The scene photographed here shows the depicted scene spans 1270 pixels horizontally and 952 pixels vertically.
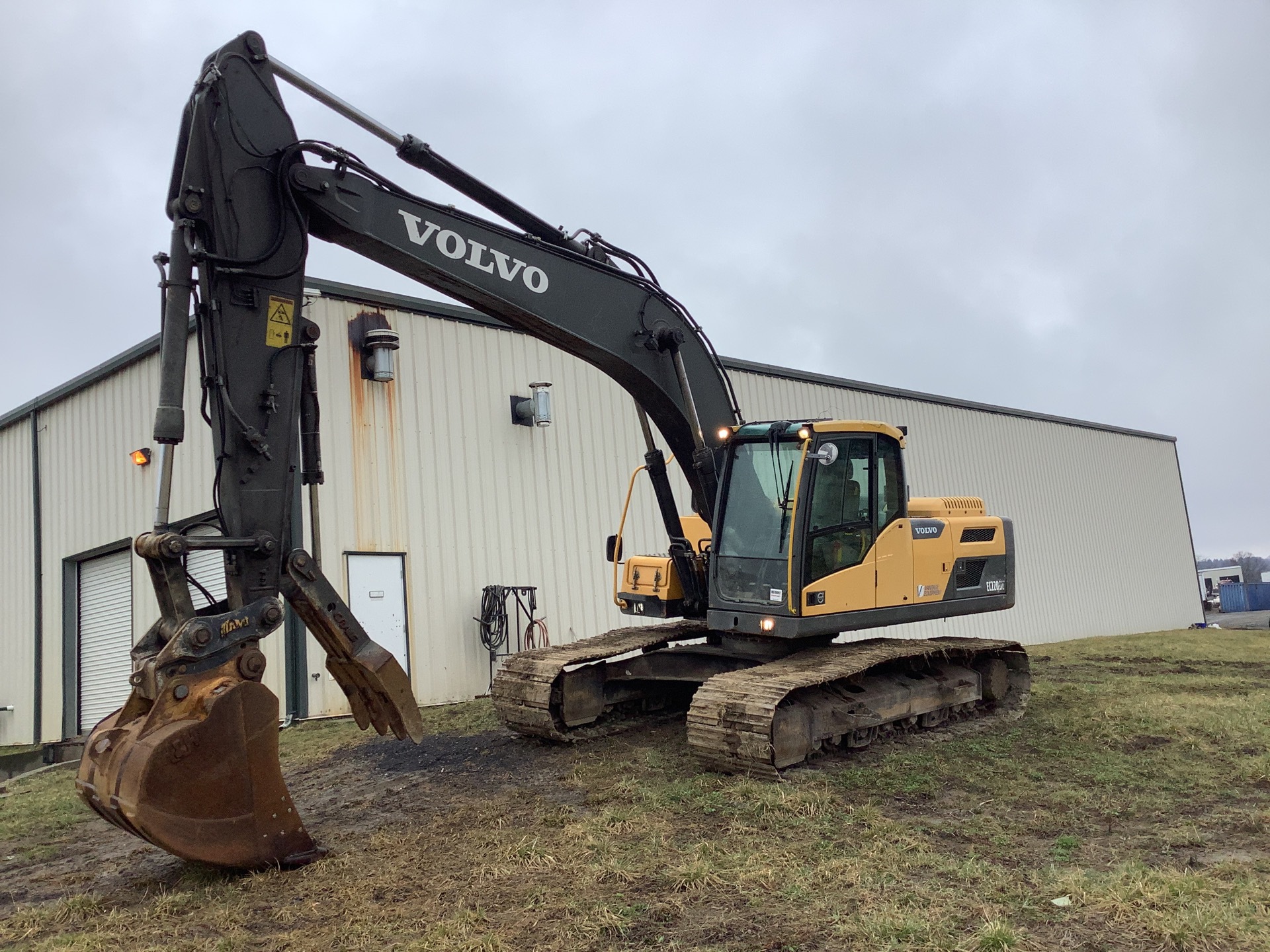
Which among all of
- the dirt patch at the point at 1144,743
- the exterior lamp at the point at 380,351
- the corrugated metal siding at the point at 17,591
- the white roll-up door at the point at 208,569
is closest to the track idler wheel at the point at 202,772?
the dirt patch at the point at 1144,743

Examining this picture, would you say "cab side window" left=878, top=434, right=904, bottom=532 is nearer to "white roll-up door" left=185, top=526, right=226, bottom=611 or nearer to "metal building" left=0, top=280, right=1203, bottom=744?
Answer: "metal building" left=0, top=280, right=1203, bottom=744

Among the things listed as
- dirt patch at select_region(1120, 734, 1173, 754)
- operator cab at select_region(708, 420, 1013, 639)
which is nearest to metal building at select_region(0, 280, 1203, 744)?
operator cab at select_region(708, 420, 1013, 639)

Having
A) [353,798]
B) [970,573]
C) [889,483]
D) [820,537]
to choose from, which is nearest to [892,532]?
[889,483]

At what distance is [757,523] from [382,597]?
640 cm

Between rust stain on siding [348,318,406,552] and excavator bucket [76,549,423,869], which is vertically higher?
rust stain on siding [348,318,406,552]

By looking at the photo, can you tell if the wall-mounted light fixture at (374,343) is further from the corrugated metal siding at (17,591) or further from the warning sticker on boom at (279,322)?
the corrugated metal siding at (17,591)

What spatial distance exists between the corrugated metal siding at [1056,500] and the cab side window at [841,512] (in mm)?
9416

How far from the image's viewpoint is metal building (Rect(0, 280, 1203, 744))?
41.2 feet

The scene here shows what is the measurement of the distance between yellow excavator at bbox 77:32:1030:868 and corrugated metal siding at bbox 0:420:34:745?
12.5 meters

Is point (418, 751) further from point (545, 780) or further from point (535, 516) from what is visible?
point (535, 516)

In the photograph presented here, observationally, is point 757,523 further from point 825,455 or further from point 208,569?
point 208,569

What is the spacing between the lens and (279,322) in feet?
18.9

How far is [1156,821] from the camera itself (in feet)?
19.2

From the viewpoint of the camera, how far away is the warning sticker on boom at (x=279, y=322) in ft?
18.7
